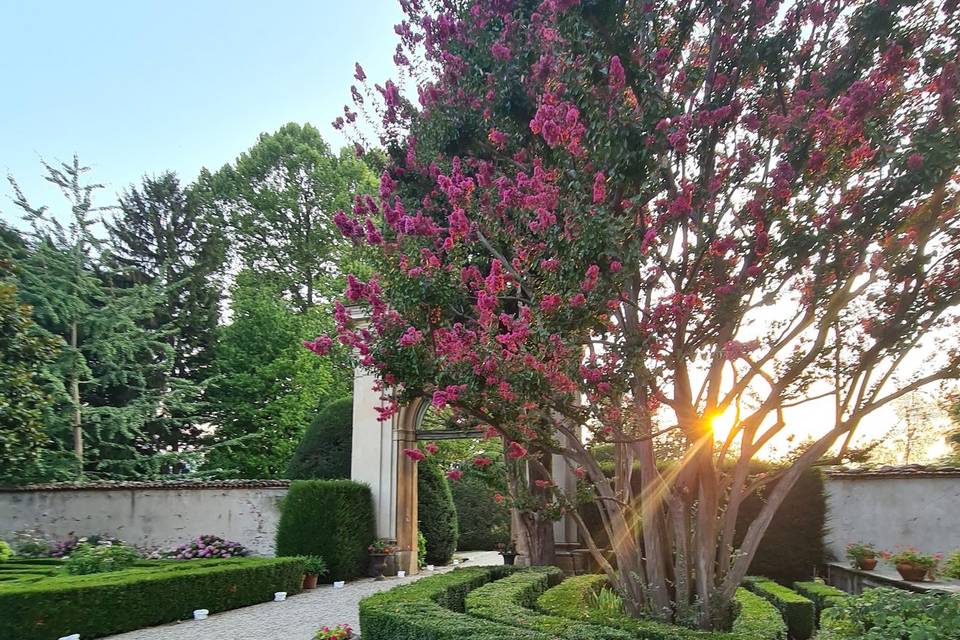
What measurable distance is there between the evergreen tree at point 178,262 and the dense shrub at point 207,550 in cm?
830

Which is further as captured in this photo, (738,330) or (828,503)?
(828,503)

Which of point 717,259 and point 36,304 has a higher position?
point 36,304

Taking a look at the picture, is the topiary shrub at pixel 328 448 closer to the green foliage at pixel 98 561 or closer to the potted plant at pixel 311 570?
the potted plant at pixel 311 570

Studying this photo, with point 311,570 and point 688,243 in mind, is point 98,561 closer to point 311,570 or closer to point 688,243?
point 311,570

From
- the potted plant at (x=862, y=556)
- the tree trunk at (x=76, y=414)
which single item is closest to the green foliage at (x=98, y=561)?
the tree trunk at (x=76, y=414)

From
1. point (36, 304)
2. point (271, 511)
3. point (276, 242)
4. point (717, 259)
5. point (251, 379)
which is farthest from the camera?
point (276, 242)

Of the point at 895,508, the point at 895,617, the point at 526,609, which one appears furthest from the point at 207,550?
the point at 895,508

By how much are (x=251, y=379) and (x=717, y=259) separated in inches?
653

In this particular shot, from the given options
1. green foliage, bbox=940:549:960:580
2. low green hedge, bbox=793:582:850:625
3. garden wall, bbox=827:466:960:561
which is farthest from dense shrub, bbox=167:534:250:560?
green foliage, bbox=940:549:960:580

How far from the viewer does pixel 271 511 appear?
1245cm

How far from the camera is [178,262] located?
19859 millimetres

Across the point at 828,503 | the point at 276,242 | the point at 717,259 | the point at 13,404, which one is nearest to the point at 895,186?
Answer: the point at 717,259

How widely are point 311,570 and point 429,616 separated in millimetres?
5827

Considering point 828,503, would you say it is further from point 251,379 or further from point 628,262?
point 251,379
